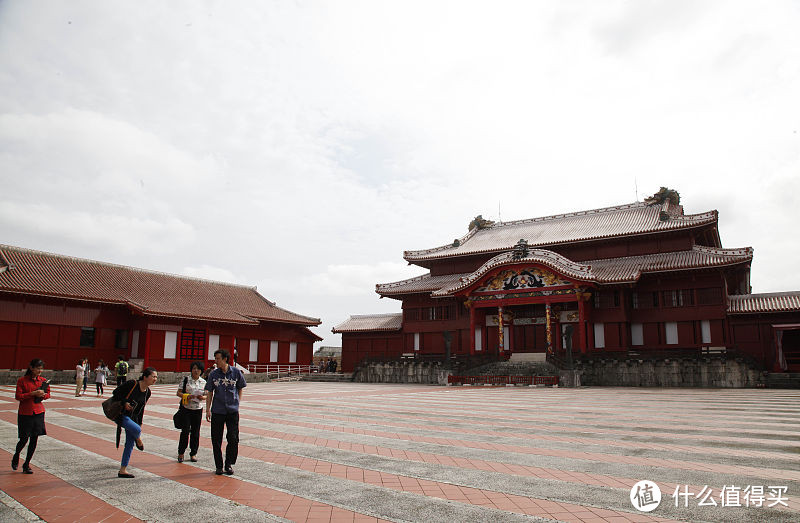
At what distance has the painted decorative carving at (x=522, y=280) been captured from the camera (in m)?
32.3

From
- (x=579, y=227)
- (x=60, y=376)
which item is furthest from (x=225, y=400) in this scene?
(x=579, y=227)

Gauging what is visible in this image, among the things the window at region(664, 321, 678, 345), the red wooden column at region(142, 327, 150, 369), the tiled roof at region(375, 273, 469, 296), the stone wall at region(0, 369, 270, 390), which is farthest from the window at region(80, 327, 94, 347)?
the window at region(664, 321, 678, 345)

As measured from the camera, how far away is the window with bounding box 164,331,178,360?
33.6m

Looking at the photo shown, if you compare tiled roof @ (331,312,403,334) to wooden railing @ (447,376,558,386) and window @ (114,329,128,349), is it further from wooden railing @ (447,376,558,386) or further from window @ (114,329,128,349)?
Result: window @ (114,329,128,349)

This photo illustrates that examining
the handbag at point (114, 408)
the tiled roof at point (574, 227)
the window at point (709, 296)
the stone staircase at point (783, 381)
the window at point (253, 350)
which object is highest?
the tiled roof at point (574, 227)

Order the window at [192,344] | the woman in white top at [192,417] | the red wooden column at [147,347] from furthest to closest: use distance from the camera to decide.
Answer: the window at [192,344]
the red wooden column at [147,347]
the woman in white top at [192,417]

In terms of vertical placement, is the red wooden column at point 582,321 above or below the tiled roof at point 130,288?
below

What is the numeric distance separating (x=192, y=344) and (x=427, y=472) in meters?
32.4

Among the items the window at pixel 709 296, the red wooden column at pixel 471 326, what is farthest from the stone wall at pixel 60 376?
the window at pixel 709 296

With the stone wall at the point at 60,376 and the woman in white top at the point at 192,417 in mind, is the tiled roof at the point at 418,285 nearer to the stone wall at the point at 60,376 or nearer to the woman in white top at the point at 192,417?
the stone wall at the point at 60,376

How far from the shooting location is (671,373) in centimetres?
2655

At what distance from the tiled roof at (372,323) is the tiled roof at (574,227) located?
5228 millimetres

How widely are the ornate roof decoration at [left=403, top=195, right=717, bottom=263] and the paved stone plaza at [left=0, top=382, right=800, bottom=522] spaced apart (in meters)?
24.0

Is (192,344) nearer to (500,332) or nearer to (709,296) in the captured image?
(500,332)
